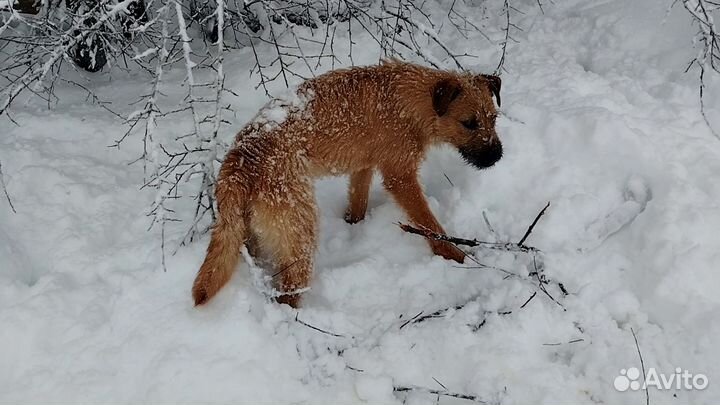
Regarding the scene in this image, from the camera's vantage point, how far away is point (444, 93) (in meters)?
3.92

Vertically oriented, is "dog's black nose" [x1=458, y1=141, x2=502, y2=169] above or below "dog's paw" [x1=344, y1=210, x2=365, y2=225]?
above

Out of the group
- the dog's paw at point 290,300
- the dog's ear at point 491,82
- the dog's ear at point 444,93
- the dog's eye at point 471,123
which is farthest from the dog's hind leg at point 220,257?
the dog's ear at point 491,82

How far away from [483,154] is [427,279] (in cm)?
95

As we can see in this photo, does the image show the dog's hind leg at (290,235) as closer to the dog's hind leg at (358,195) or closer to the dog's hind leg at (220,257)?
the dog's hind leg at (220,257)

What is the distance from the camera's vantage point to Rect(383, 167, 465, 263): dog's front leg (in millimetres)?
4121

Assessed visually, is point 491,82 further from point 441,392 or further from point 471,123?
point 441,392

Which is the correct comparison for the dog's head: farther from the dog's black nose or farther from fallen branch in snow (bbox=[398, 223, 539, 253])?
fallen branch in snow (bbox=[398, 223, 539, 253])

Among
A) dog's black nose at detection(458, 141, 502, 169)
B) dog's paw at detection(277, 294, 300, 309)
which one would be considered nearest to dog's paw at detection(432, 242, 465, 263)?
dog's black nose at detection(458, 141, 502, 169)

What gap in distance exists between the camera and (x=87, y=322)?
3309 mm

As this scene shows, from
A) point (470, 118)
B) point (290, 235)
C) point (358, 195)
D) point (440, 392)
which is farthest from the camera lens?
point (358, 195)

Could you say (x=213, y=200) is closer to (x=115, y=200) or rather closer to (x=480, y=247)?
(x=115, y=200)

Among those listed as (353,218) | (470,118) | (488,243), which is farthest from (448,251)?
(470,118)

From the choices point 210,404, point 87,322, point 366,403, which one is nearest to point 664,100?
point 366,403

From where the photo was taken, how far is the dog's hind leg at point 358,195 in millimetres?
4395
